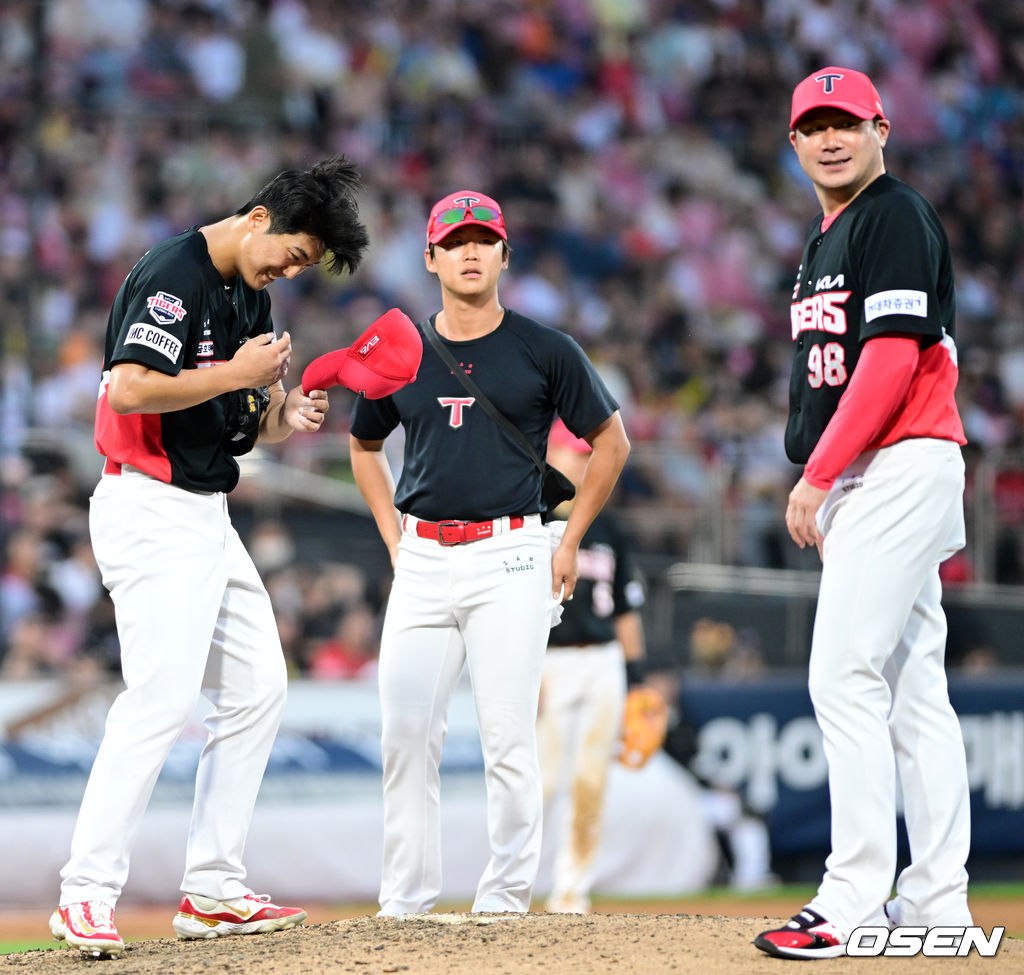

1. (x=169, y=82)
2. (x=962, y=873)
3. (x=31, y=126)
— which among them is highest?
(x=169, y=82)

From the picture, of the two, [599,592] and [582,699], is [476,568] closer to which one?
[599,592]

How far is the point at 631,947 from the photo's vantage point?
4027mm

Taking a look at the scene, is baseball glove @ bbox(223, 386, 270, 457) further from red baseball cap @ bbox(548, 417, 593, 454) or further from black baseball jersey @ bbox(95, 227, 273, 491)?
red baseball cap @ bbox(548, 417, 593, 454)

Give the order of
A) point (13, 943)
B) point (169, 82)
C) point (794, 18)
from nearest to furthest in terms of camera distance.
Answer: point (13, 943) → point (169, 82) → point (794, 18)

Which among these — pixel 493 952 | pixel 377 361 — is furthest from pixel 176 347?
pixel 493 952

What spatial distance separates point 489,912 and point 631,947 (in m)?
0.82

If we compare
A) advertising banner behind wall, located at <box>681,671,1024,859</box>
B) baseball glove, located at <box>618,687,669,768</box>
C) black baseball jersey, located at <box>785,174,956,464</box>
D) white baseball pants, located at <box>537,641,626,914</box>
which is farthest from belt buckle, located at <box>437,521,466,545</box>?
advertising banner behind wall, located at <box>681,671,1024,859</box>

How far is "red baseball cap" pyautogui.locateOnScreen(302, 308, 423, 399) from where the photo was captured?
4.72 m

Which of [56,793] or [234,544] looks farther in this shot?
[56,793]

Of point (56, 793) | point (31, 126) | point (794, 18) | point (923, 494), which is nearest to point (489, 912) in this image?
point (923, 494)

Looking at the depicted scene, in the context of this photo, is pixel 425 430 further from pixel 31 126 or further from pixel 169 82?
pixel 169 82

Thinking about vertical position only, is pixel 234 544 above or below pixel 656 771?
above

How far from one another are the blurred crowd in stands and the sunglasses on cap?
5.29m

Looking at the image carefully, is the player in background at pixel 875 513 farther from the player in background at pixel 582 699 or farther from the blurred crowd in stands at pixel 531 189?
the blurred crowd in stands at pixel 531 189
